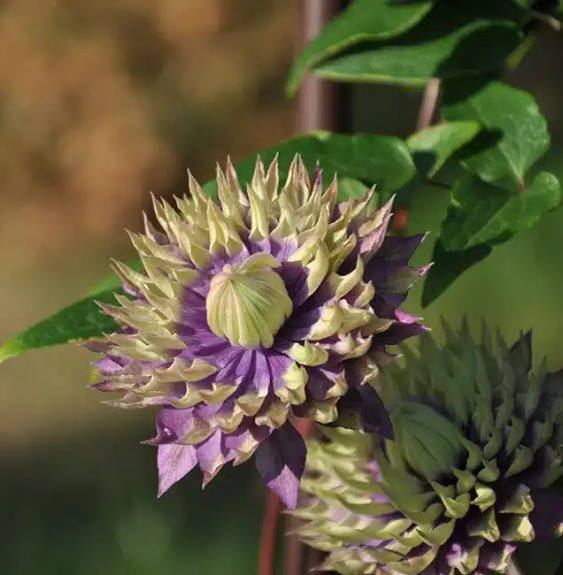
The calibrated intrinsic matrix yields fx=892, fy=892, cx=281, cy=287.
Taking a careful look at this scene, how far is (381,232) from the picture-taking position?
0.38 metres

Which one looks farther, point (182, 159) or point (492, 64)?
point (182, 159)

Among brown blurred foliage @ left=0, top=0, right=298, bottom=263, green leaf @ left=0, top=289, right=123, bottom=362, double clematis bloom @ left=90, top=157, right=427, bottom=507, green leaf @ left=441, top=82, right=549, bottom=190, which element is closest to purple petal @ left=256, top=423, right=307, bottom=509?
double clematis bloom @ left=90, top=157, right=427, bottom=507

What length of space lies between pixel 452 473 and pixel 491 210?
0.51ft

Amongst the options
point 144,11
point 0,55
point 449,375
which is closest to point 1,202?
point 0,55

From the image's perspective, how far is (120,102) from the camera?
1561 millimetres

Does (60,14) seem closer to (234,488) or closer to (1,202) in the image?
(1,202)

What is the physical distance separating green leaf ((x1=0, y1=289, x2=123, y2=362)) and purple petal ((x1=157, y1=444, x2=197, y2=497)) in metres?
0.10

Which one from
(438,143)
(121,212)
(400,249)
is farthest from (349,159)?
(121,212)

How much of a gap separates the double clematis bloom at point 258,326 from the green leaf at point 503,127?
0.17 m

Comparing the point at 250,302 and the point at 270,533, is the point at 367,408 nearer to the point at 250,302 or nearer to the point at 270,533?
the point at 250,302

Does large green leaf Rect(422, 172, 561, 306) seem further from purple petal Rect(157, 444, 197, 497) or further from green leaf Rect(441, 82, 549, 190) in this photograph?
purple petal Rect(157, 444, 197, 497)

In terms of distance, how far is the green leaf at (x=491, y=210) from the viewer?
0.50 metres

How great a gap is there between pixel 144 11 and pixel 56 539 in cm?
92

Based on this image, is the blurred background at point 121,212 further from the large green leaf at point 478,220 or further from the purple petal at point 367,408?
the purple petal at point 367,408
